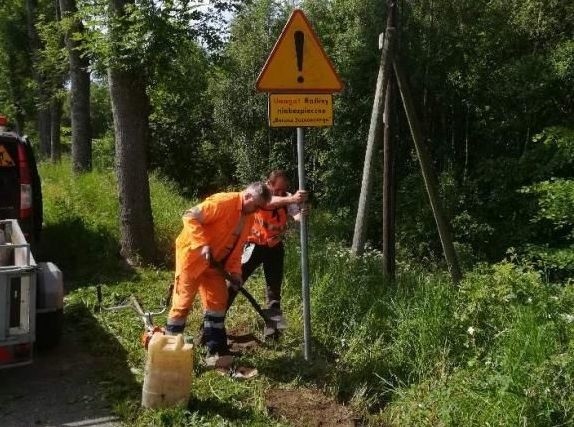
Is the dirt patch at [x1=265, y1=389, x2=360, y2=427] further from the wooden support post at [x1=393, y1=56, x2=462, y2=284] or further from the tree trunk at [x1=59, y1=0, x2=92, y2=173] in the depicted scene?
the tree trunk at [x1=59, y1=0, x2=92, y2=173]

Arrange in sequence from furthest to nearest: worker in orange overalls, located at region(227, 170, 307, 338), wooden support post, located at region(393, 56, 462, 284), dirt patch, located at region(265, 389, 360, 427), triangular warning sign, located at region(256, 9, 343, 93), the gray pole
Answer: wooden support post, located at region(393, 56, 462, 284) < worker in orange overalls, located at region(227, 170, 307, 338) < the gray pole < triangular warning sign, located at region(256, 9, 343, 93) < dirt patch, located at region(265, 389, 360, 427)

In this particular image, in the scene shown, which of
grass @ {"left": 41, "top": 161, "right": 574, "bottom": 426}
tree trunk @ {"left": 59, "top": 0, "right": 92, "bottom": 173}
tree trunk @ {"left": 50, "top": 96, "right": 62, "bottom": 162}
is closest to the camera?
Answer: grass @ {"left": 41, "top": 161, "right": 574, "bottom": 426}

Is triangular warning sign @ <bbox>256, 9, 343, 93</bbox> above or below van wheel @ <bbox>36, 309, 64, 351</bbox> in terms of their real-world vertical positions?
above

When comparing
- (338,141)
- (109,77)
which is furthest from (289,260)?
(338,141)

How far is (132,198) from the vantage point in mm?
8469

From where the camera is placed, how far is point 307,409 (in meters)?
4.58

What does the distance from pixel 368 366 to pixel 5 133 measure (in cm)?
491

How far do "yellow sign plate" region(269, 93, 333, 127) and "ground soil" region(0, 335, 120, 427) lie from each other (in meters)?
2.48

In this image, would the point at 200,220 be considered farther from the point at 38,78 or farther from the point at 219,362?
the point at 38,78

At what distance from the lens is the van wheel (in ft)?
18.4

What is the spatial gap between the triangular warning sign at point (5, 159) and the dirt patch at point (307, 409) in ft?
14.4

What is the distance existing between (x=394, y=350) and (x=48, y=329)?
302 centimetres

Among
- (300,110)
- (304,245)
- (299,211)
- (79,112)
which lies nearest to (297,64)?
(300,110)

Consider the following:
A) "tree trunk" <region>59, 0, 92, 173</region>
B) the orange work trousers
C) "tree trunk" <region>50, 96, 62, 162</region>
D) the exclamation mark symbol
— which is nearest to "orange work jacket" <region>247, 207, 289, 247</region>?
the orange work trousers
